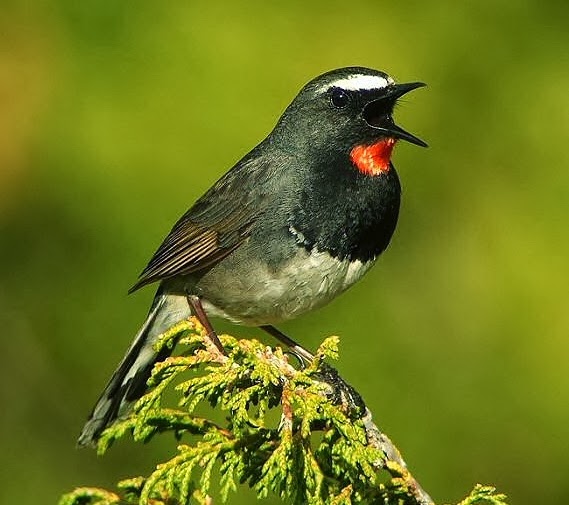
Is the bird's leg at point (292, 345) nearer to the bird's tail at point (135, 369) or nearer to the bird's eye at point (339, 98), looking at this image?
the bird's tail at point (135, 369)

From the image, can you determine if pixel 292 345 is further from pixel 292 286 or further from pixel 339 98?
pixel 339 98

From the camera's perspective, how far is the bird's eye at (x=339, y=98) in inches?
186

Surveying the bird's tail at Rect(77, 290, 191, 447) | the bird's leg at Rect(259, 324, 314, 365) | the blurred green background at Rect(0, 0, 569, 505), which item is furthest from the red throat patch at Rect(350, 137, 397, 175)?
the bird's tail at Rect(77, 290, 191, 447)

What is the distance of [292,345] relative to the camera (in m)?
5.32

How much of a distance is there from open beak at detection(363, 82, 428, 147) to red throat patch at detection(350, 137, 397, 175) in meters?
0.05

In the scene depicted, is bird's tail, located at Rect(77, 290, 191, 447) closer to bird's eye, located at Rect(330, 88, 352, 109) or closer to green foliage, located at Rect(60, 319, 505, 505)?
bird's eye, located at Rect(330, 88, 352, 109)

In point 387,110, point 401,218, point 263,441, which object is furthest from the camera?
point 401,218

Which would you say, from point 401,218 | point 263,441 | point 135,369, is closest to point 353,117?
point 401,218

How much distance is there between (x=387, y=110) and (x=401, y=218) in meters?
0.89

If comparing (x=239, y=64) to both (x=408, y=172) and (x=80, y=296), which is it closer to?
(x=408, y=172)

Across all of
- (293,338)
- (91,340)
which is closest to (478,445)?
(293,338)

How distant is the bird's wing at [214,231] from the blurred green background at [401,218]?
364mm

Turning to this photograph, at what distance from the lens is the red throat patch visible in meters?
4.64

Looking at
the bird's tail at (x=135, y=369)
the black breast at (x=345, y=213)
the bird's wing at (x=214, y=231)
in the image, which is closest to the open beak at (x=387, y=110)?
the black breast at (x=345, y=213)
